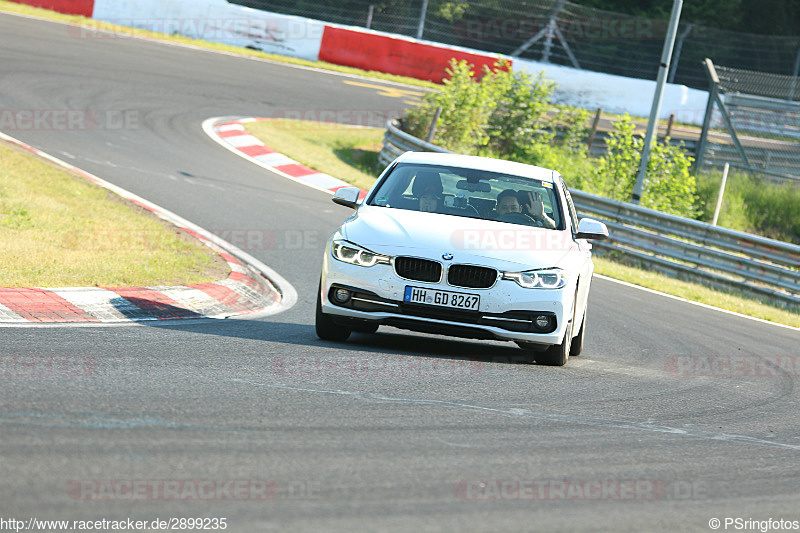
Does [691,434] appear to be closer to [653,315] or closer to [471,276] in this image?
[471,276]

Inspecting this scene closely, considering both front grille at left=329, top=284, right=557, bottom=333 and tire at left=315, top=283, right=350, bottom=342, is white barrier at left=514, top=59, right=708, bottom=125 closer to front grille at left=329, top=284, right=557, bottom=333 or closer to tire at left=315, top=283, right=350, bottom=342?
tire at left=315, top=283, right=350, bottom=342

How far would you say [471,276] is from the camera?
7617 millimetres

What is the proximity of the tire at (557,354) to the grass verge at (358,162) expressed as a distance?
24.0 feet

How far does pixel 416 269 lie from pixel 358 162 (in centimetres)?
1582

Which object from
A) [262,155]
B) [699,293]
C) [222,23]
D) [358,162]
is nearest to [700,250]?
[699,293]

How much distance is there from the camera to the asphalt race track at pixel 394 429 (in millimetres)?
4078

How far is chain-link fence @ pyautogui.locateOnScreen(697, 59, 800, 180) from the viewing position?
2504 centimetres

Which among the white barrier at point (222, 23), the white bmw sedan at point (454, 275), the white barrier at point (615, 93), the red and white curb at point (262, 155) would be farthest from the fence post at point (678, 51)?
the white bmw sedan at point (454, 275)

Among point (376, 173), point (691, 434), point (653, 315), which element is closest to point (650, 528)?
point (691, 434)

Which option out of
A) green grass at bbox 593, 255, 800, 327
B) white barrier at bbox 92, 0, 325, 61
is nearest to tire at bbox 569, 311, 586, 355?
green grass at bbox 593, 255, 800, 327

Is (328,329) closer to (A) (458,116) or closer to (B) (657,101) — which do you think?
(B) (657,101)

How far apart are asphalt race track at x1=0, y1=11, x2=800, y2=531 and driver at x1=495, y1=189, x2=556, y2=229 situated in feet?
3.84

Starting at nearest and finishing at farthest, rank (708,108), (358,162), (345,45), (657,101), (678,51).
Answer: (657,101)
(358,162)
(708,108)
(345,45)
(678,51)

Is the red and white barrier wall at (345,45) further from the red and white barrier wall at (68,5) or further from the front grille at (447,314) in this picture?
the front grille at (447,314)
